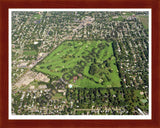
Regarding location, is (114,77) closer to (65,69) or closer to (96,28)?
(65,69)

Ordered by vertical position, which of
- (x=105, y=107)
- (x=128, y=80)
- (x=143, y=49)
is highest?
(x=143, y=49)

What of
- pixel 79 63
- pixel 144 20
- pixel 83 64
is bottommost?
pixel 83 64

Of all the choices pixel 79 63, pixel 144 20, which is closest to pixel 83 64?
pixel 79 63

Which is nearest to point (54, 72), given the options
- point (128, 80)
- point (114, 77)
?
point (114, 77)

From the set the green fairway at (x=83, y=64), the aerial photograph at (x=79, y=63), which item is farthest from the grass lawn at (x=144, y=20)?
the green fairway at (x=83, y=64)

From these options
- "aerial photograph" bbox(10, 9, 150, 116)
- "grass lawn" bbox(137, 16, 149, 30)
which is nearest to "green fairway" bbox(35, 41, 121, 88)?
"aerial photograph" bbox(10, 9, 150, 116)

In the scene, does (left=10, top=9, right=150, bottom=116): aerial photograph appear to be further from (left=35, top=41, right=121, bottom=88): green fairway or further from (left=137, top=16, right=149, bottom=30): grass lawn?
(left=137, top=16, right=149, bottom=30): grass lawn

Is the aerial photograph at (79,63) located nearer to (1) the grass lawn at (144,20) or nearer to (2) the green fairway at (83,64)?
(2) the green fairway at (83,64)

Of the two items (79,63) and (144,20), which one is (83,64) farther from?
(144,20)
